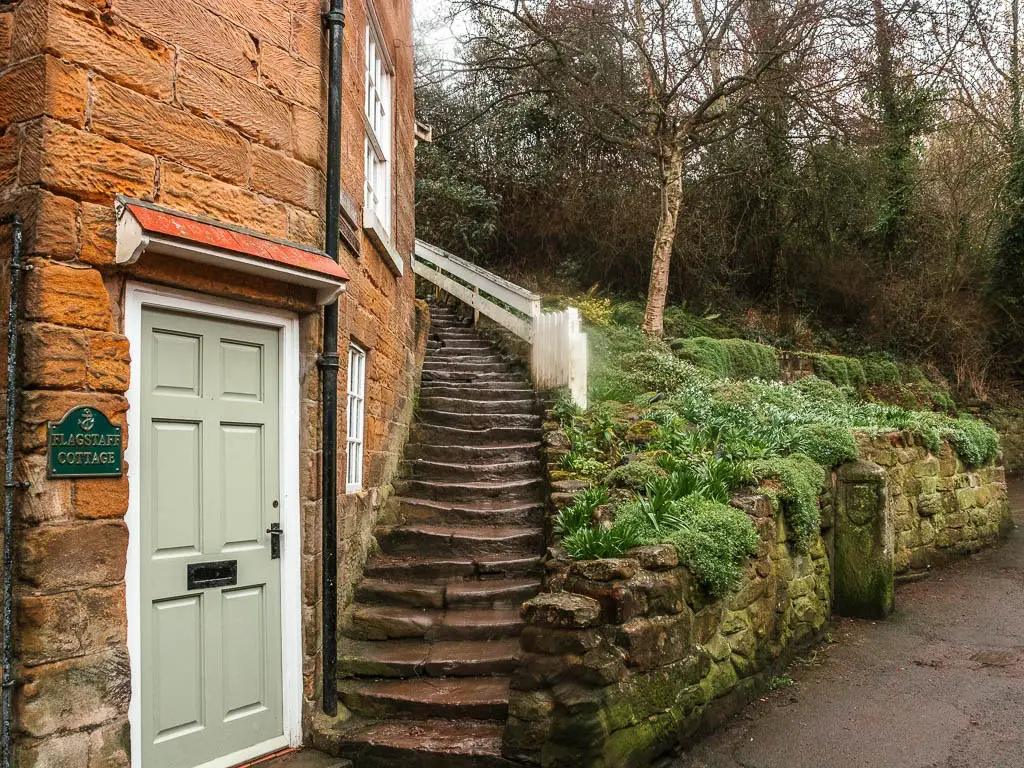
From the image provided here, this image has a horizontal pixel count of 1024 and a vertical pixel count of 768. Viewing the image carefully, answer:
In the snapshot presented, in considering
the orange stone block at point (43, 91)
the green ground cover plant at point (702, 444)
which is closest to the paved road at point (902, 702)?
the green ground cover plant at point (702, 444)

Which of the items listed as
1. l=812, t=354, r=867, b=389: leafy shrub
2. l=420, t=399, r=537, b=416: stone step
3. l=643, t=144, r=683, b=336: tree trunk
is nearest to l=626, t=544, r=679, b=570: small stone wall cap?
l=420, t=399, r=537, b=416: stone step

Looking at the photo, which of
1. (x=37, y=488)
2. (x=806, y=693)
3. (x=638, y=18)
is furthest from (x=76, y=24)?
(x=638, y=18)

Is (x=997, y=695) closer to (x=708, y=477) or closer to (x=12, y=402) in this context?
(x=708, y=477)

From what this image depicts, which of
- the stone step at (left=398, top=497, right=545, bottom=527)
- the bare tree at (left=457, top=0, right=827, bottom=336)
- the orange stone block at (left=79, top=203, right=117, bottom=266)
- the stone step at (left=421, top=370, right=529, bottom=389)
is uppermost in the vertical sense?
the bare tree at (left=457, top=0, right=827, bottom=336)

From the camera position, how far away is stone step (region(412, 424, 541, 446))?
8539mm

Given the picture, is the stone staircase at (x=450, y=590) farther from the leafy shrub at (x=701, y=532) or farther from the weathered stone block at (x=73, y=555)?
the weathered stone block at (x=73, y=555)

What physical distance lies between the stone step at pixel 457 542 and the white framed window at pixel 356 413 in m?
0.65

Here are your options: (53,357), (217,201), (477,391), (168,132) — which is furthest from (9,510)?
(477,391)

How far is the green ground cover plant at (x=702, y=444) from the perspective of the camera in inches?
206

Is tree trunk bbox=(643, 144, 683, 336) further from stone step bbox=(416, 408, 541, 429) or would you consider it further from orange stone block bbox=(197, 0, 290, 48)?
orange stone block bbox=(197, 0, 290, 48)

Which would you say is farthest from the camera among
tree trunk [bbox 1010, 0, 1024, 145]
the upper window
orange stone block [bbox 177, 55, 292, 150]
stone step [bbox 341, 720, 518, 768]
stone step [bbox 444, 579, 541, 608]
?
tree trunk [bbox 1010, 0, 1024, 145]

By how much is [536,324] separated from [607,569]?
555cm

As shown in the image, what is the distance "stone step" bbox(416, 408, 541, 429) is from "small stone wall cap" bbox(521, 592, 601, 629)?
4397 millimetres

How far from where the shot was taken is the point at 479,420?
882 cm
